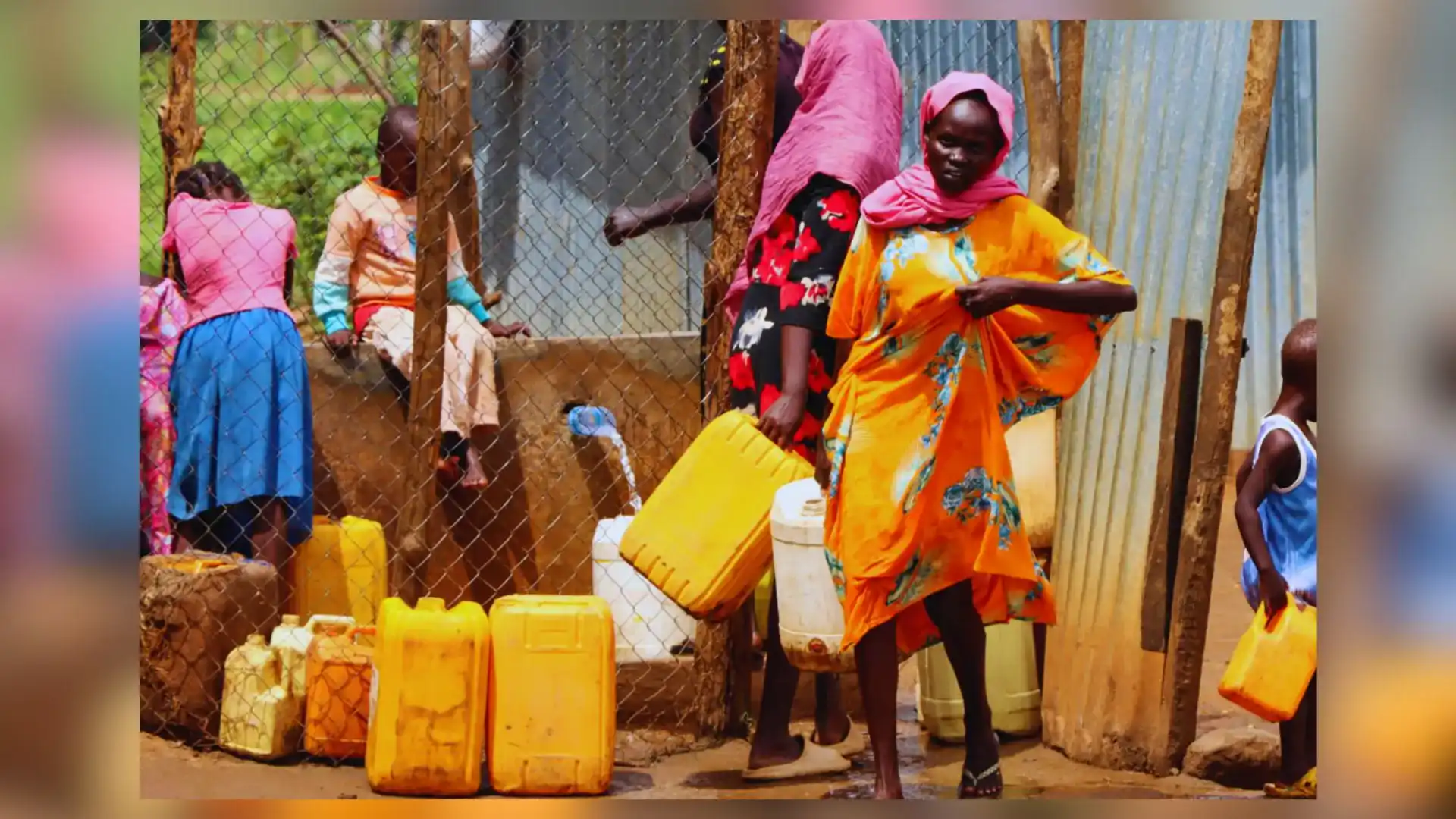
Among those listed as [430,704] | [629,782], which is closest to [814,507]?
[629,782]

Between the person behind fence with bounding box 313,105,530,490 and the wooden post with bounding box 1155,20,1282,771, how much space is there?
2390 millimetres

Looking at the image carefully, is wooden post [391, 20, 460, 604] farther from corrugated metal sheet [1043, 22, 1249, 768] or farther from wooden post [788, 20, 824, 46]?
corrugated metal sheet [1043, 22, 1249, 768]

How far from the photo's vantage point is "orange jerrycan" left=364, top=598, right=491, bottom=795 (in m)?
5.29

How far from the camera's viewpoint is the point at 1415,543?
509cm

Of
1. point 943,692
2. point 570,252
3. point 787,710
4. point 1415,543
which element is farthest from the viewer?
point 570,252

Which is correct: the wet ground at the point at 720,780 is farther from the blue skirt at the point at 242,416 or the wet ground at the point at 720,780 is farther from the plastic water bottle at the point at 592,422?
the plastic water bottle at the point at 592,422

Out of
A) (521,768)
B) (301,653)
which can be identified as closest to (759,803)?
(521,768)

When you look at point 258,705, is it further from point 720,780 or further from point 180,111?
point 180,111

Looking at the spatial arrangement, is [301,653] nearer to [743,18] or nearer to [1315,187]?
[743,18]

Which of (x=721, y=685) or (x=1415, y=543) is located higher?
(x=1415, y=543)

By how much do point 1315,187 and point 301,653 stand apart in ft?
11.2

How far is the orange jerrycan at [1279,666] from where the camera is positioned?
5.11 metres

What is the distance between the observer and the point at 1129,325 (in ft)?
18.8

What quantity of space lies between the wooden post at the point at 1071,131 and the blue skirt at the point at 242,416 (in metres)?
2.65
